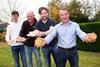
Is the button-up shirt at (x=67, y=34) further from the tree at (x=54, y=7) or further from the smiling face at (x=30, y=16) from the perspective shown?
the tree at (x=54, y=7)

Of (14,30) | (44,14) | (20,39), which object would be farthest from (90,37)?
(14,30)

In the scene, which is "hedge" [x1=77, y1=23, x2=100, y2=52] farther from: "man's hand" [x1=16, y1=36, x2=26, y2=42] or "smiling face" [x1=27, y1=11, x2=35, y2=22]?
"smiling face" [x1=27, y1=11, x2=35, y2=22]

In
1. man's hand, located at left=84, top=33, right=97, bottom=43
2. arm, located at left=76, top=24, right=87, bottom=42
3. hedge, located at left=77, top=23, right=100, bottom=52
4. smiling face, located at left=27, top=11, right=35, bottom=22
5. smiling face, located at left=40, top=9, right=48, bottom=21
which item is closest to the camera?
man's hand, located at left=84, top=33, right=97, bottom=43

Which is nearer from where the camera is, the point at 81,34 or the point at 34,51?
the point at 81,34

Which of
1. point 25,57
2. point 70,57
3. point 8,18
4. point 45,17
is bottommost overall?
point 8,18

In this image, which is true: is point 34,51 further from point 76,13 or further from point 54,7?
point 54,7

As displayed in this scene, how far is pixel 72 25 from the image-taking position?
8.41 metres

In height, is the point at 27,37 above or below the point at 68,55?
below

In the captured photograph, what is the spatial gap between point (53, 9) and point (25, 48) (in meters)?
32.9

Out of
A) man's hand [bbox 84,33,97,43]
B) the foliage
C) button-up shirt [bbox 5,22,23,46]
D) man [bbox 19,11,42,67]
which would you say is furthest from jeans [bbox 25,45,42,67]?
the foliage

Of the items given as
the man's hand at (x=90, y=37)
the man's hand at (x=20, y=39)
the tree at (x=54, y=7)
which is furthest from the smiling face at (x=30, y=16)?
the tree at (x=54, y=7)

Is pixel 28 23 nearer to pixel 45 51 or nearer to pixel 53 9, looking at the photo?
pixel 45 51

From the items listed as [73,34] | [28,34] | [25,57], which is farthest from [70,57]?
[25,57]

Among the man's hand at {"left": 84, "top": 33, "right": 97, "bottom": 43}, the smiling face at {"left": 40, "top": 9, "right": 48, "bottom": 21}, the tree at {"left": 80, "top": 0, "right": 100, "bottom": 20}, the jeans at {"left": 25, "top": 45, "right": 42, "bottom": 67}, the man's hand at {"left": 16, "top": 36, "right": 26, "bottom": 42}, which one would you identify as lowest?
the tree at {"left": 80, "top": 0, "right": 100, "bottom": 20}
